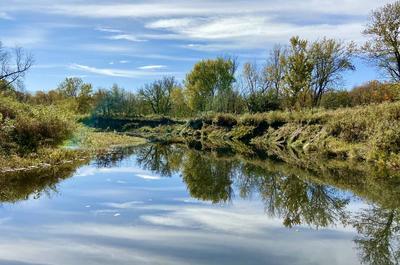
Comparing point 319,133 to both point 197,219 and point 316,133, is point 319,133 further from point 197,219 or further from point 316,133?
point 197,219

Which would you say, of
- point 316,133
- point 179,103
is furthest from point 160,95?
point 316,133

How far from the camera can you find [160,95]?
3927 inches

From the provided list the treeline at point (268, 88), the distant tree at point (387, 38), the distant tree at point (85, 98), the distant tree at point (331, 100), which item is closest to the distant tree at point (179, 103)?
the treeline at point (268, 88)

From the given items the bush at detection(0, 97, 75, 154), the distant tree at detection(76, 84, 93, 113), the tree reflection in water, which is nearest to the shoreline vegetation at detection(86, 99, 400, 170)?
the tree reflection in water

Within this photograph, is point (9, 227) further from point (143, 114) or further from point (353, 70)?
point (143, 114)

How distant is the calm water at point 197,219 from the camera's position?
27.7ft

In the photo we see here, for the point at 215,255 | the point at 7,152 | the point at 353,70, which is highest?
the point at 353,70

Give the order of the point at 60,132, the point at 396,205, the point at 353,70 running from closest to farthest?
the point at 396,205, the point at 60,132, the point at 353,70

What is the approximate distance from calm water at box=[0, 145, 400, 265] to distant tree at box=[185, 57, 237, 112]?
58615 millimetres

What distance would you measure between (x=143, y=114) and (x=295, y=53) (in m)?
53.3

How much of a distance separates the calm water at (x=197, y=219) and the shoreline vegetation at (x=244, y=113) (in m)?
4.81

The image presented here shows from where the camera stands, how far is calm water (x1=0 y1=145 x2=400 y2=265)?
8453mm

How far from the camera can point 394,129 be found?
958 inches

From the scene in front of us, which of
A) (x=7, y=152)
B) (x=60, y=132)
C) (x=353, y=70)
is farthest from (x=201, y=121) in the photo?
(x=7, y=152)
